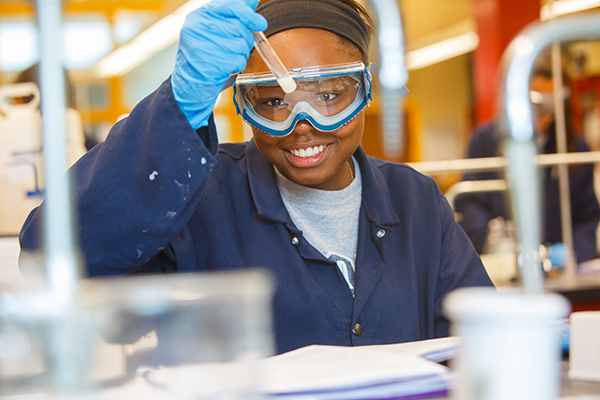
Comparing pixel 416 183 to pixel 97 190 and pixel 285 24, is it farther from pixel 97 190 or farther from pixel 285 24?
pixel 97 190

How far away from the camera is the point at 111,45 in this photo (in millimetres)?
7738

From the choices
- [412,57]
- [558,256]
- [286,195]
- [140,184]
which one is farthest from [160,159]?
[412,57]

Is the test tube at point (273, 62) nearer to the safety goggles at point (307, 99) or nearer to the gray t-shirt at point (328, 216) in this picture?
the safety goggles at point (307, 99)

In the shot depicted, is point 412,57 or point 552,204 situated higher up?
point 412,57

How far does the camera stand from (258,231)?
156cm

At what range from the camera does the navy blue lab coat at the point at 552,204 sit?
390 centimetres

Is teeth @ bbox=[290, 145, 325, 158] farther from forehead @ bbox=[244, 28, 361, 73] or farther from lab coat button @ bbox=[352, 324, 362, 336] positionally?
lab coat button @ bbox=[352, 324, 362, 336]

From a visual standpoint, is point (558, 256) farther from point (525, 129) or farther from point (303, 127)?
point (525, 129)

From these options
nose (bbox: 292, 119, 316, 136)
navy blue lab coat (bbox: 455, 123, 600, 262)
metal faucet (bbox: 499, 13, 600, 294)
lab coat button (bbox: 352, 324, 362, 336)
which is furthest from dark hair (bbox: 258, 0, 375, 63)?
navy blue lab coat (bbox: 455, 123, 600, 262)

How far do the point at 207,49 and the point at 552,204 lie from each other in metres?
3.23

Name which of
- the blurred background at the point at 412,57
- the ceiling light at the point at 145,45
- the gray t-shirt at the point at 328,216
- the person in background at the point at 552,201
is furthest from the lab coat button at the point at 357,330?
the ceiling light at the point at 145,45

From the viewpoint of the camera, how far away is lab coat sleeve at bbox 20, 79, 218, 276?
115 cm

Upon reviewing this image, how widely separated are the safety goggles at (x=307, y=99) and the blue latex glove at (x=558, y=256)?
2354 mm

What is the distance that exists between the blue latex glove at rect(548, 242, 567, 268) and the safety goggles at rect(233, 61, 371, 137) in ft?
7.72
